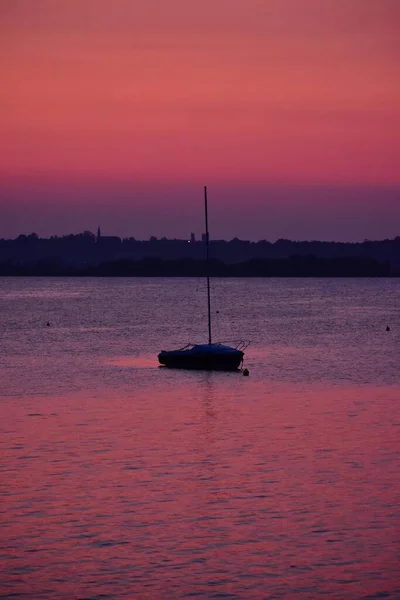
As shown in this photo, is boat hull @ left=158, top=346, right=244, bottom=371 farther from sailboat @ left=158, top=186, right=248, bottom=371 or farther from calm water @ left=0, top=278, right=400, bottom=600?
calm water @ left=0, top=278, right=400, bottom=600

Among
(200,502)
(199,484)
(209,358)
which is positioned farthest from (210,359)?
(200,502)

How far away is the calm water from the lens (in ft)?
80.5

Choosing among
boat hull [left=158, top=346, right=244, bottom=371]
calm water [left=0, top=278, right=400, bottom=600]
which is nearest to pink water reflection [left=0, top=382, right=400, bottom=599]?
calm water [left=0, top=278, right=400, bottom=600]

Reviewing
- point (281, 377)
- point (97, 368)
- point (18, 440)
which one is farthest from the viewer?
point (97, 368)

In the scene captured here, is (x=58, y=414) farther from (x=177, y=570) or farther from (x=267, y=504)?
(x=177, y=570)

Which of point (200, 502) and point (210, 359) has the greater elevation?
point (210, 359)

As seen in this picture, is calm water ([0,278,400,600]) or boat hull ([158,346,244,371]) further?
boat hull ([158,346,244,371])

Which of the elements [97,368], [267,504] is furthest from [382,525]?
[97,368]

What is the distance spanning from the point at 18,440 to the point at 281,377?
31586 millimetres

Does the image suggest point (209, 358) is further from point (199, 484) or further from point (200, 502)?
point (200, 502)

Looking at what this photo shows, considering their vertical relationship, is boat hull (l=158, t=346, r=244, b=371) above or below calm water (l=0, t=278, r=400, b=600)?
above

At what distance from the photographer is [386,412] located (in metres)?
52.6

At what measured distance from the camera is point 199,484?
1357 inches

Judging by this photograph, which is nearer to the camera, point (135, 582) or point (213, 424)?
point (135, 582)
